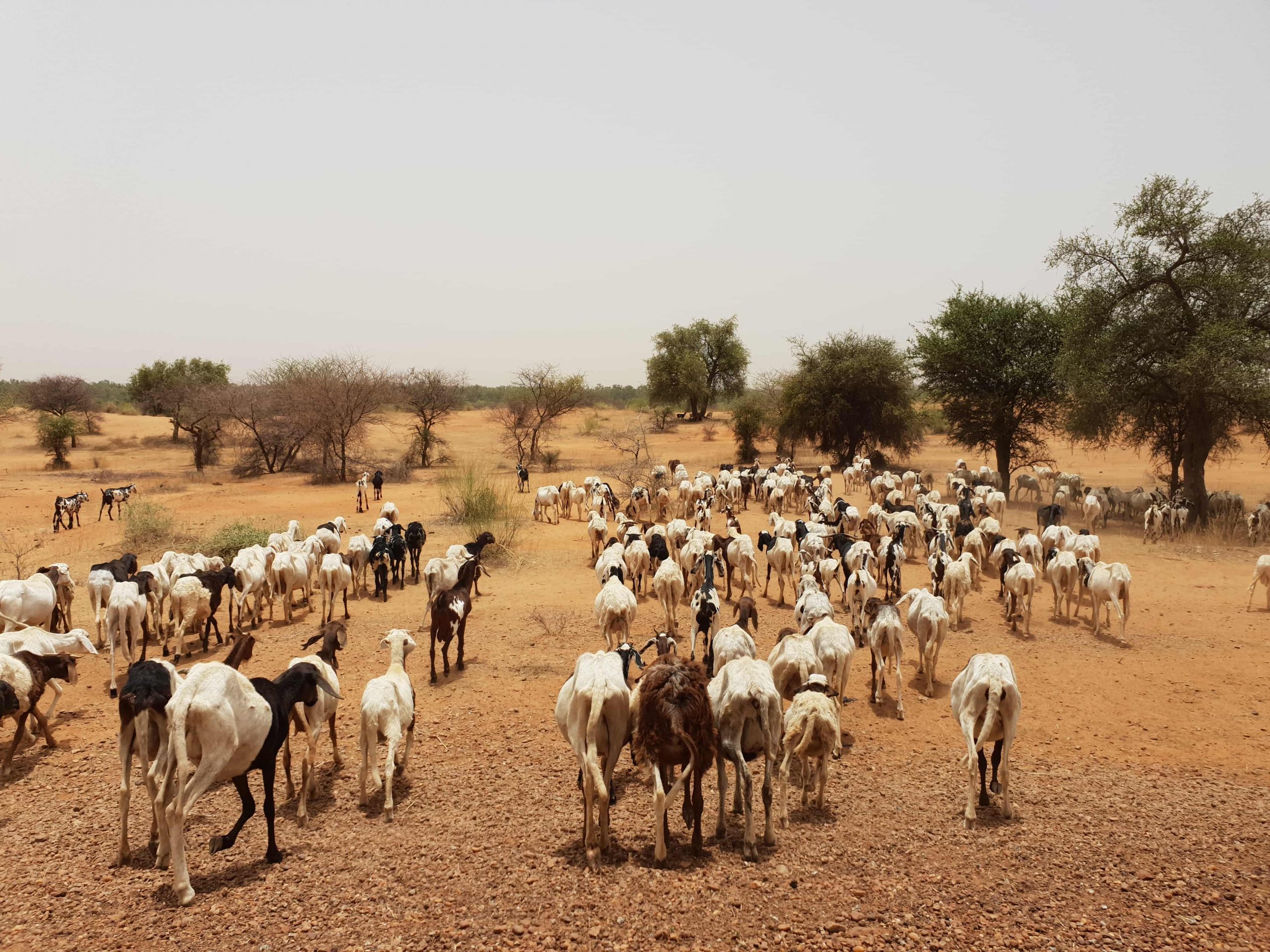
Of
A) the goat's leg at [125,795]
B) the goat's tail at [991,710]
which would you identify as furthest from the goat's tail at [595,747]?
the goat's leg at [125,795]

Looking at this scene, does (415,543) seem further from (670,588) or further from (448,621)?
(670,588)

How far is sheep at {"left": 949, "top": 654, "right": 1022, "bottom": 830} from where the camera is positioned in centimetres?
609

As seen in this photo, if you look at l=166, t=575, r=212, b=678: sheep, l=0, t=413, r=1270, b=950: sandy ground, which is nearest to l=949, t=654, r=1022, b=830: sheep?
l=0, t=413, r=1270, b=950: sandy ground

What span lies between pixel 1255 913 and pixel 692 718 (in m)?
3.88

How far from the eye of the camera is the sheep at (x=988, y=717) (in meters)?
6.09

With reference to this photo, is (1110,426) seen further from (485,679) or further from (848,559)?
(485,679)

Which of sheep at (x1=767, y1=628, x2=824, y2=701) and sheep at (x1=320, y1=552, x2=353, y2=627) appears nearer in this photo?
sheep at (x1=767, y1=628, x2=824, y2=701)

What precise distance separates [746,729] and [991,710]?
7.15 feet

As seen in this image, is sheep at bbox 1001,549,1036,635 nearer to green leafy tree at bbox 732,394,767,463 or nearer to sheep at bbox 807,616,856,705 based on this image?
sheep at bbox 807,616,856,705

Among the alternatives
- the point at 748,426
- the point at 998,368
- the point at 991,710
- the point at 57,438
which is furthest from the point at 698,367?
the point at 991,710

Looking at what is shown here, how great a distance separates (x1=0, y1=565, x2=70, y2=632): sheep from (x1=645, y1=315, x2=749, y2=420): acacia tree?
49504 millimetres

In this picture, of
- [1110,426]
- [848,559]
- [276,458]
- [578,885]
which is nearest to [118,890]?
[578,885]

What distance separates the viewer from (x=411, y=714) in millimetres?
6770

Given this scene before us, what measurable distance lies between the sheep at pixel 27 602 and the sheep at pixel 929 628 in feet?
39.2
